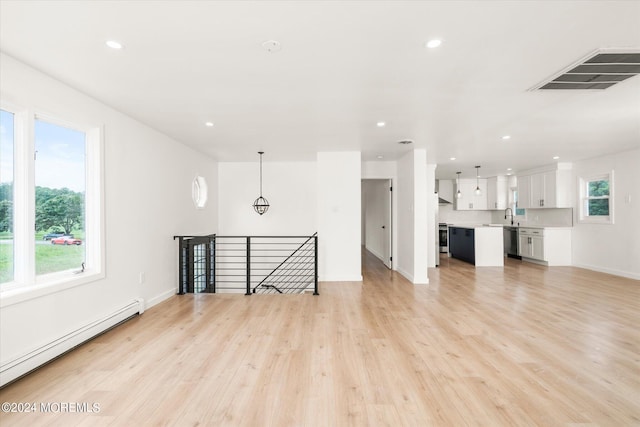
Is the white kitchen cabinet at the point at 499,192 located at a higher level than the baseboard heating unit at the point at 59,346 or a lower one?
higher

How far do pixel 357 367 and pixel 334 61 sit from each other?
8.18ft

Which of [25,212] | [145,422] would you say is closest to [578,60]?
[145,422]

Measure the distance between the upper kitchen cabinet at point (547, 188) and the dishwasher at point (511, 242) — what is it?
29.8 inches

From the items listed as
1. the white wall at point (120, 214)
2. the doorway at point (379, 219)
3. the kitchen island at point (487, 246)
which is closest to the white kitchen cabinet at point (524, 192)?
the kitchen island at point (487, 246)

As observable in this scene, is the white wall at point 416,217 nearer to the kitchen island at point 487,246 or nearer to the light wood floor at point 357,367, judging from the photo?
the light wood floor at point 357,367

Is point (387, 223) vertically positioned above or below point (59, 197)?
below

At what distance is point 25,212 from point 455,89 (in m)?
3.97

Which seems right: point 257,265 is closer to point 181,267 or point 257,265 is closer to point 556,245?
point 181,267

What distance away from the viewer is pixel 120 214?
360cm

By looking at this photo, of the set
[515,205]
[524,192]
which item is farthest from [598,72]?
[515,205]

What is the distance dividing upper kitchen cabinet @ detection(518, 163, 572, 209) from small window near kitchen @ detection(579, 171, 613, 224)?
310mm

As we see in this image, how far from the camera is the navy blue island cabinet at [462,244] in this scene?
25.4 ft

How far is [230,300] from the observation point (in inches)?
180

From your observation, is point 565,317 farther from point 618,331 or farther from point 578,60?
point 578,60
